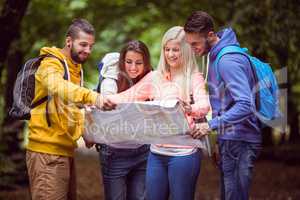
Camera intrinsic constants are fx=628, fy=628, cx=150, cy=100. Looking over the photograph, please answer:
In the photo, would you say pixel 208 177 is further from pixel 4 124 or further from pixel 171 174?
pixel 171 174

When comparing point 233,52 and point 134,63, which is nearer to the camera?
point 233,52

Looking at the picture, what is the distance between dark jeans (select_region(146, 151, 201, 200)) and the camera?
195 inches

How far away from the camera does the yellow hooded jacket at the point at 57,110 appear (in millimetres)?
4891

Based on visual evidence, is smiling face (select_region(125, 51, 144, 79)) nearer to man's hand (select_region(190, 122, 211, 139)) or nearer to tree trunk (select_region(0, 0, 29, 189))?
man's hand (select_region(190, 122, 211, 139))

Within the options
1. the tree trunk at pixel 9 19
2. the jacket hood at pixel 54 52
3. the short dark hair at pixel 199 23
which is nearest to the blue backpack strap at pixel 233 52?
the short dark hair at pixel 199 23

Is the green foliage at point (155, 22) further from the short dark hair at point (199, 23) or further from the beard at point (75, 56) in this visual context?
the beard at point (75, 56)

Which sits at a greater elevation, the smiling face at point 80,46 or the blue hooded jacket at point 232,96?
the smiling face at point 80,46

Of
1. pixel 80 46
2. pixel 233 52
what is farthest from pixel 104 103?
pixel 233 52

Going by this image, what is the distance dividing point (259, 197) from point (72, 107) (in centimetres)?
575

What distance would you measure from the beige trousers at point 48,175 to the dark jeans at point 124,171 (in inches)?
17.1

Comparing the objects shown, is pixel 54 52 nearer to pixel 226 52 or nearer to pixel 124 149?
pixel 124 149

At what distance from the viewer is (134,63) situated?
5.36 m

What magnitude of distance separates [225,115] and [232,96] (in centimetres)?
15

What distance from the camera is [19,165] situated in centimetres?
1114
